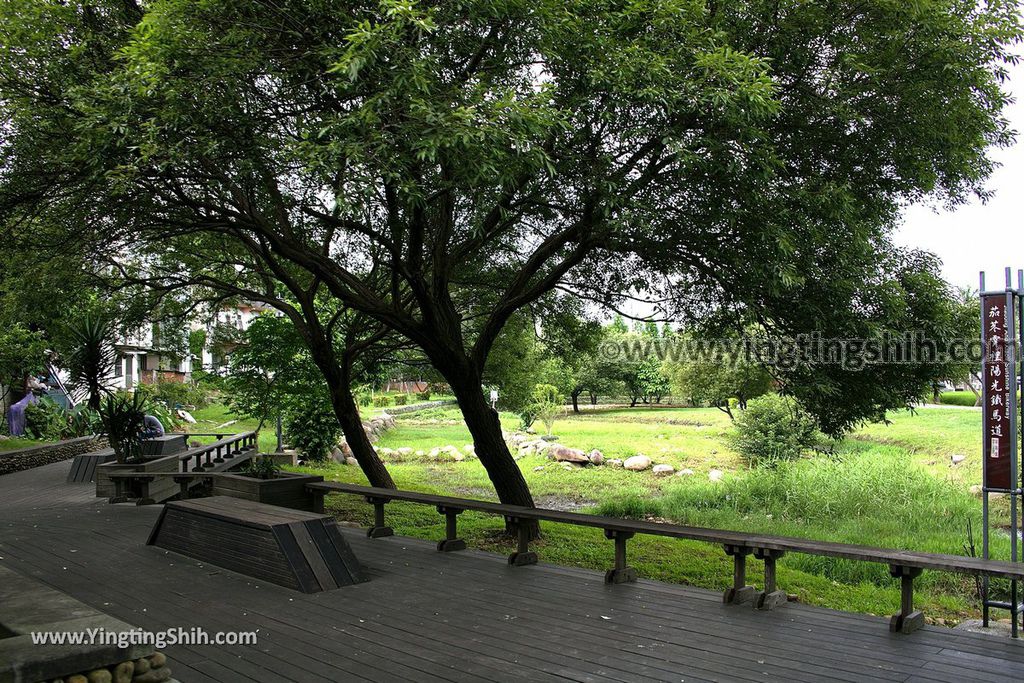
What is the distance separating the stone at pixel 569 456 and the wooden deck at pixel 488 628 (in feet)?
54.9

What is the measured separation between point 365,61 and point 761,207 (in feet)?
11.8

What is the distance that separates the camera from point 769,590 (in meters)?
5.93

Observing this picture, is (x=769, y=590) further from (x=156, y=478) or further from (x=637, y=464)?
(x=637, y=464)

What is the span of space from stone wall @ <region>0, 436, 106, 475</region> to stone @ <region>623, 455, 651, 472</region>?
14048mm

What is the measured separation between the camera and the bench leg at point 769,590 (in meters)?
5.88

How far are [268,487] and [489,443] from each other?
9.17 feet

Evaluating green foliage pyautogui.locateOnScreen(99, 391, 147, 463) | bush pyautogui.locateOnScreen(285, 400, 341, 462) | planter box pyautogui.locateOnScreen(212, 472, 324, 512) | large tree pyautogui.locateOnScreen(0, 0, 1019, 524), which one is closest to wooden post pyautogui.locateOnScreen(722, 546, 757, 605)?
large tree pyautogui.locateOnScreen(0, 0, 1019, 524)

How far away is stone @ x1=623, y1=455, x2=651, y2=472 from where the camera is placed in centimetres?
2317

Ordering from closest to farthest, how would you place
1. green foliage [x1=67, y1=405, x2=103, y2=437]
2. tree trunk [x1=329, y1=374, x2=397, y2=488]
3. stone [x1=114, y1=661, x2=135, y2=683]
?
1. stone [x1=114, y1=661, x2=135, y2=683]
2. tree trunk [x1=329, y1=374, x2=397, y2=488]
3. green foliage [x1=67, y1=405, x2=103, y2=437]

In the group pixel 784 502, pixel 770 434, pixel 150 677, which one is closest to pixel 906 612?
pixel 150 677

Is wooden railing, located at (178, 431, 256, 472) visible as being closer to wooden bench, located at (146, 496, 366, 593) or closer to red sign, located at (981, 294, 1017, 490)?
wooden bench, located at (146, 496, 366, 593)

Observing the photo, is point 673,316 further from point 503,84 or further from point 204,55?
point 204,55

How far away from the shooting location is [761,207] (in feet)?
22.6

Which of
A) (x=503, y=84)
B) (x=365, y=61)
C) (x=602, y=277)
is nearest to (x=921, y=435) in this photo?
(x=602, y=277)
